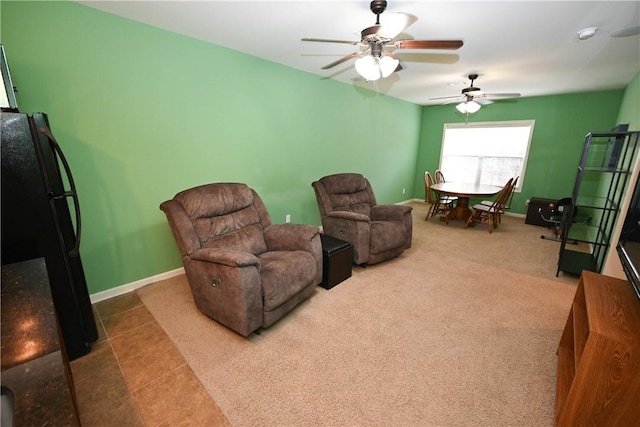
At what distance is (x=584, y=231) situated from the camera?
164 inches

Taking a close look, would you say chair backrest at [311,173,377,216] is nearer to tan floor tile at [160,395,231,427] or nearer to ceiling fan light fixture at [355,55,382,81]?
ceiling fan light fixture at [355,55,382,81]

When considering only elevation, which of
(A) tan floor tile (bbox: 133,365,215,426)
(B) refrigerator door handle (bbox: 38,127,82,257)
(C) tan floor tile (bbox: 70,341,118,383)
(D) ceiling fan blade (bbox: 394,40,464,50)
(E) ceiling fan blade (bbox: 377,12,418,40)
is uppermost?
(E) ceiling fan blade (bbox: 377,12,418,40)

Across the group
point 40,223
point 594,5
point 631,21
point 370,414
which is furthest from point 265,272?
point 631,21

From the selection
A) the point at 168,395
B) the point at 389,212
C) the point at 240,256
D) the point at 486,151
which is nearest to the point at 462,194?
the point at 389,212

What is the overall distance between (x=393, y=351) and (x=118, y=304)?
2.30m

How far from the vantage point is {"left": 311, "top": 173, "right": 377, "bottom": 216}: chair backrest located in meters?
3.17

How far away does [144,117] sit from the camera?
237 cm

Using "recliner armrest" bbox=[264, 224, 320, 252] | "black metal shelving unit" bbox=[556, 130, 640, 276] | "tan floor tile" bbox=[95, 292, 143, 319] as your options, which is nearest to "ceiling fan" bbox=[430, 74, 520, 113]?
"black metal shelving unit" bbox=[556, 130, 640, 276]

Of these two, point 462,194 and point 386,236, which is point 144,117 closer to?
point 386,236

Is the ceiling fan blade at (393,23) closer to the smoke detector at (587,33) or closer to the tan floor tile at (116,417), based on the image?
the smoke detector at (587,33)

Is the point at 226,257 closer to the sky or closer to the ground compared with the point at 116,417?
closer to the sky

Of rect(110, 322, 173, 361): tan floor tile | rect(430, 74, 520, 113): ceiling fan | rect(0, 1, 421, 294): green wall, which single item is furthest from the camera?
rect(430, 74, 520, 113): ceiling fan

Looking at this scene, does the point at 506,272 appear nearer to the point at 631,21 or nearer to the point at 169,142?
the point at 631,21

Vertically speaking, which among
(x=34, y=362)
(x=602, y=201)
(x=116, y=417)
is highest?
(x=602, y=201)
